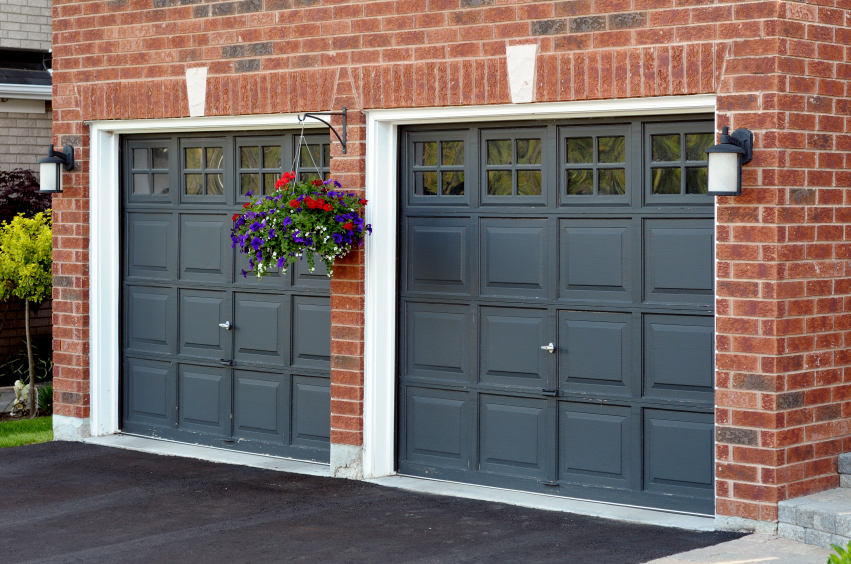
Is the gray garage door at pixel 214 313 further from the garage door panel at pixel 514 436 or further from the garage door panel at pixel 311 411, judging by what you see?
the garage door panel at pixel 514 436

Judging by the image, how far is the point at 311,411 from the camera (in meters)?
8.45

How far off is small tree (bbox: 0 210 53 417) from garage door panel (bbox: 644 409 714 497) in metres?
6.46

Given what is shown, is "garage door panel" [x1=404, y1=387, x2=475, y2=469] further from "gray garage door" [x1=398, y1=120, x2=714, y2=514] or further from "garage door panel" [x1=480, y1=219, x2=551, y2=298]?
"garage door panel" [x1=480, y1=219, x2=551, y2=298]

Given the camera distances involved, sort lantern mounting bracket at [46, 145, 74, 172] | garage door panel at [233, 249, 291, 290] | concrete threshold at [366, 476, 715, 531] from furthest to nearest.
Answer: lantern mounting bracket at [46, 145, 74, 172] → garage door panel at [233, 249, 291, 290] → concrete threshold at [366, 476, 715, 531]

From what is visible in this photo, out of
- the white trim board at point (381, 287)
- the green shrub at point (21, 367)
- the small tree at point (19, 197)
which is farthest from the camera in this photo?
the green shrub at point (21, 367)

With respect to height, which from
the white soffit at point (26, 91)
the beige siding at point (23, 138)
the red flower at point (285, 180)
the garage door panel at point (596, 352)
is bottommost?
the garage door panel at point (596, 352)

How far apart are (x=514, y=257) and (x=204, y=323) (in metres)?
2.90

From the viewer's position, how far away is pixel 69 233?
31.3 ft

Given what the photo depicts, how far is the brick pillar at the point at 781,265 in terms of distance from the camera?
20.3 feet

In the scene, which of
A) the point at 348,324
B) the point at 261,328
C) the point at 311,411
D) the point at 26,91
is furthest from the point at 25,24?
the point at 348,324

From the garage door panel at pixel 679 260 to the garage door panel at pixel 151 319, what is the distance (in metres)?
4.14

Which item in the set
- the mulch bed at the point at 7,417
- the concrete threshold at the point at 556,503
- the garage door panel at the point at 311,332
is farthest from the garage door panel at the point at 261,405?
the mulch bed at the point at 7,417

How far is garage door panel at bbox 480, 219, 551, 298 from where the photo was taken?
7328 millimetres

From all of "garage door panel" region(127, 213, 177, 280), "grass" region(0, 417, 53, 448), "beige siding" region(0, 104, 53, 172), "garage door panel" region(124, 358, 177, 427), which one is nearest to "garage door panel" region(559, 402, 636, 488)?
"garage door panel" region(124, 358, 177, 427)
